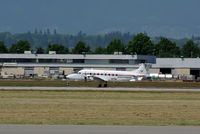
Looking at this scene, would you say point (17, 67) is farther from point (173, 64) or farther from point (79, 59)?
point (173, 64)

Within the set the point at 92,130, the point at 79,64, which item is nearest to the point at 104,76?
the point at 79,64

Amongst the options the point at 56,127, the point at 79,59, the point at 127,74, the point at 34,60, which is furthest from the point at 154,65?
the point at 56,127

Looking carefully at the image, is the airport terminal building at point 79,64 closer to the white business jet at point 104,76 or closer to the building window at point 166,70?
the building window at point 166,70

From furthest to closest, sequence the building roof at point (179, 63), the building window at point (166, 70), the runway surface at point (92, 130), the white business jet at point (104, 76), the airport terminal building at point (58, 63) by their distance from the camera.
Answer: the building window at point (166, 70) → the building roof at point (179, 63) → the airport terminal building at point (58, 63) → the white business jet at point (104, 76) → the runway surface at point (92, 130)

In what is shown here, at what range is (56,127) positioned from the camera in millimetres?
25328

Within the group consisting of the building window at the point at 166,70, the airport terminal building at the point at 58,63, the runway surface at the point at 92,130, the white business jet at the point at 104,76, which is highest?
the airport terminal building at the point at 58,63

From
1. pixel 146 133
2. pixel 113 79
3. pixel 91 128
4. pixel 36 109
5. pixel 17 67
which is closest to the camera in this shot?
pixel 146 133

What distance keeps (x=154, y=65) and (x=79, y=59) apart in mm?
20984

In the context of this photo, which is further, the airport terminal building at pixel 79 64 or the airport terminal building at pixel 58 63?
the airport terminal building at pixel 79 64

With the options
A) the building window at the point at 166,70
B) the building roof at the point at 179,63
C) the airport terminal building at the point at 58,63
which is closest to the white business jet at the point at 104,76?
the airport terminal building at the point at 58,63

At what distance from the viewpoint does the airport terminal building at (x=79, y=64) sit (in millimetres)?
154875

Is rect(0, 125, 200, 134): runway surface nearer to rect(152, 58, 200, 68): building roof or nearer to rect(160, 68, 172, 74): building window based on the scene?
rect(152, 58, 200, 68): building roof

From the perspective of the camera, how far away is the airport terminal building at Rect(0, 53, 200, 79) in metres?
155

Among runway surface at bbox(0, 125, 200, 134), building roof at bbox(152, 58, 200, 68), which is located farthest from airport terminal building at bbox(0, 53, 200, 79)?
runway surface at bbox(0, 125, 200, 134)
